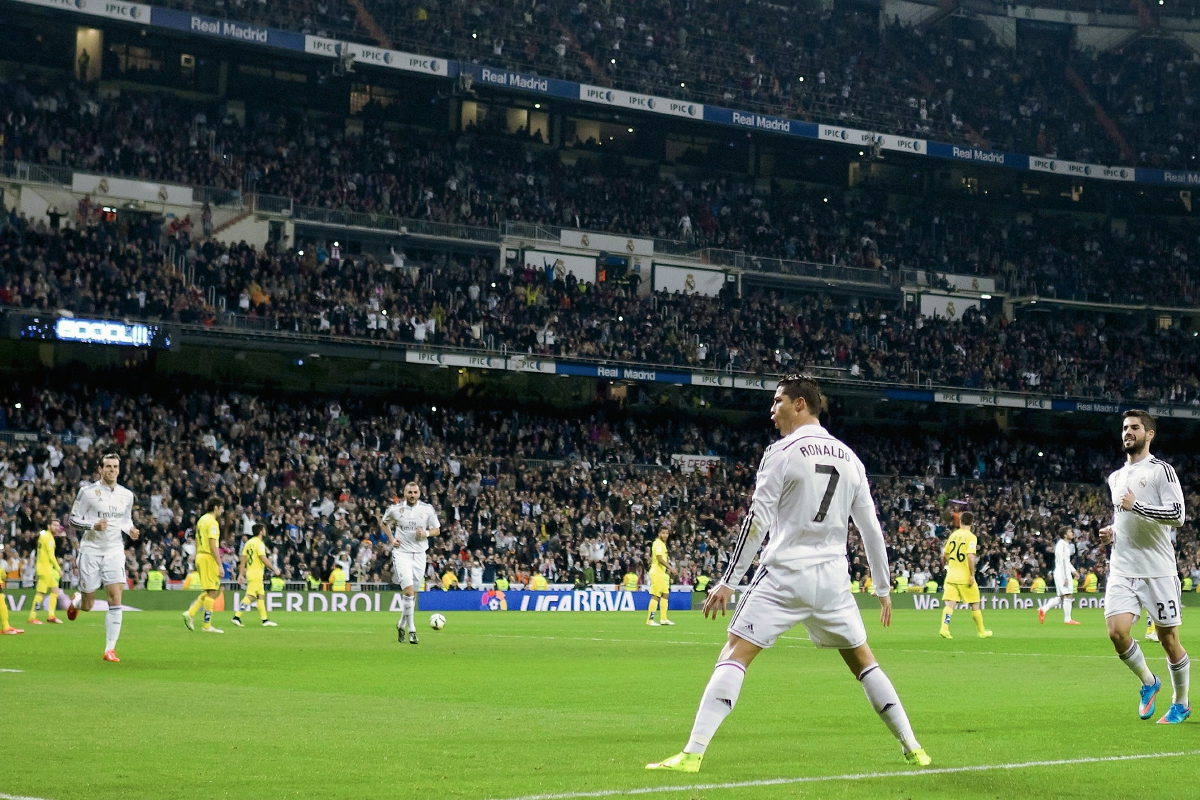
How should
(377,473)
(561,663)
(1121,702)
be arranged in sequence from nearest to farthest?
(1121,702), (561,663), (377,473)

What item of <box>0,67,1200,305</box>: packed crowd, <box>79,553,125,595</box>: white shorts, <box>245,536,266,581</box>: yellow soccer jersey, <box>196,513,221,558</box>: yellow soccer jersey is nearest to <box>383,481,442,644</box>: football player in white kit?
<box>196,513,221,558</box>: yellow soccer jersey

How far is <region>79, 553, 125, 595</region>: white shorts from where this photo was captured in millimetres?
18891

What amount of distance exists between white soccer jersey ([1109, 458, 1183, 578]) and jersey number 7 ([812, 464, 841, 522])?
4.12m

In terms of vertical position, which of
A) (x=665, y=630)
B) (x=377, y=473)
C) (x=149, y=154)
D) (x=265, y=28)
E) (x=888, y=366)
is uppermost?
(x=265, y=28)

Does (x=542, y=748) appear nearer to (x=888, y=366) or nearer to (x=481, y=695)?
(x=481, y=695)

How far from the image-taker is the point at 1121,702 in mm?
14859

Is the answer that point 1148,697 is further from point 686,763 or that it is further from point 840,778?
point 686,763

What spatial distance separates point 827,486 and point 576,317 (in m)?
47.9

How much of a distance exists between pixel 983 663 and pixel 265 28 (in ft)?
133

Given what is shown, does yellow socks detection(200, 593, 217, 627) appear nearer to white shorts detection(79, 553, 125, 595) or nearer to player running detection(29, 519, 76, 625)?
player running detection(29, 519, 76, 625)

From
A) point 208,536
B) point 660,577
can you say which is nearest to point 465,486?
point 660,577

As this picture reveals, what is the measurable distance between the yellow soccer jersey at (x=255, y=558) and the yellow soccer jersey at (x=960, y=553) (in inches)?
566

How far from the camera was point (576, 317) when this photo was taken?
56.7 m

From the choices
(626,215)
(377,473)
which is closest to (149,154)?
(377,473)
